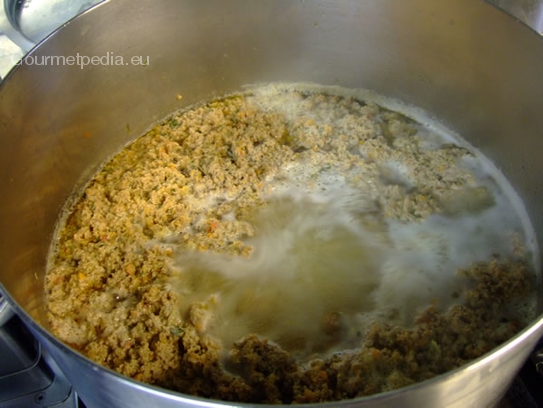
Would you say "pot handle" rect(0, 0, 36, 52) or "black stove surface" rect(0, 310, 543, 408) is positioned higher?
"pot handle" rect(0, 0, 36, 52)

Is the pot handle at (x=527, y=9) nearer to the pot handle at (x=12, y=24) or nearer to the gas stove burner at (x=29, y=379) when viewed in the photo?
the pot handle at (x=12, y=24)

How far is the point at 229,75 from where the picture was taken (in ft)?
6.00

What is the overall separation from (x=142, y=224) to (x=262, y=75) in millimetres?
689

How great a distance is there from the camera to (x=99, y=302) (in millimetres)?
1348

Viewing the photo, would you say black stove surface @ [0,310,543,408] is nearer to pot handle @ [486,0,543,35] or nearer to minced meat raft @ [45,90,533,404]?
minced meat raft @ [45,90,533,404]

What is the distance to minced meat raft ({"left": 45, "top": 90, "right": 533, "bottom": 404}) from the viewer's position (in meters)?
1.17

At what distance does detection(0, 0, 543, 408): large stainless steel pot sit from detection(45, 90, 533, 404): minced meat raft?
82 mm

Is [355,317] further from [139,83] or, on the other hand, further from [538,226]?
[139,83]

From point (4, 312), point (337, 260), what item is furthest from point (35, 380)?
point (337, 260)

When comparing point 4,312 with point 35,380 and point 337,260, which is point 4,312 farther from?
point 337,260

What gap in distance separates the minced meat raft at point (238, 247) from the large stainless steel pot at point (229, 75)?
82 millimetres

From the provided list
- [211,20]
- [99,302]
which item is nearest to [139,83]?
[211,20]

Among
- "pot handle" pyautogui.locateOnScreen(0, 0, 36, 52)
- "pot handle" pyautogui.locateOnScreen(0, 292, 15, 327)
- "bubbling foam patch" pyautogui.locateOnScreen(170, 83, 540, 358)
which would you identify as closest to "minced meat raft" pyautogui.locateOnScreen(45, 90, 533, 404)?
"bubbling foam patch" pyautogui.locateOnScreen(170, 83, 540, 358)

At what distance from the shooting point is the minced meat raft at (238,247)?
117cm
